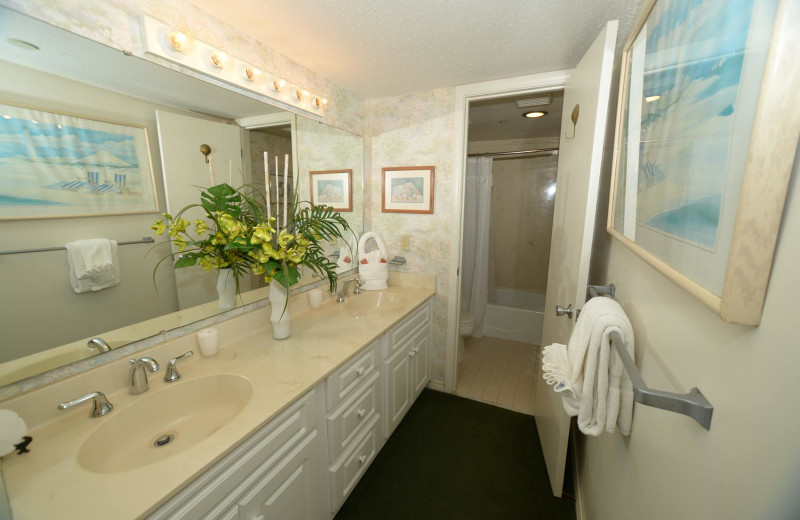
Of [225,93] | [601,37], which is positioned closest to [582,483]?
[601,37]

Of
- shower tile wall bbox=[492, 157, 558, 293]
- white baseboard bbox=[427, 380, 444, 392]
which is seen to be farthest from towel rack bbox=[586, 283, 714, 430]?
shower tile wall bbox=[492, 157, 558, 293]

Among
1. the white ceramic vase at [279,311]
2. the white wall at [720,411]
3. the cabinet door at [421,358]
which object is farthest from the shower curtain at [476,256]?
the white wall at [720,411]

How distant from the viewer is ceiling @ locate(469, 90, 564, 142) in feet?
7.47

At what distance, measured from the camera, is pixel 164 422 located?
1008mm

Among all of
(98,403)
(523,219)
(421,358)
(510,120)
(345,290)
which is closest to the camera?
(98,403)

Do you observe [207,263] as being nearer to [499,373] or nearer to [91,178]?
[91,178]

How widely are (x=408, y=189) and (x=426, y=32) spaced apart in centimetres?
99

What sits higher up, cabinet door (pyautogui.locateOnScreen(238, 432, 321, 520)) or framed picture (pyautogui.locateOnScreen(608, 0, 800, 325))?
framed picture (pyautogui.locateOnScreen(608, 0, 800, 325))

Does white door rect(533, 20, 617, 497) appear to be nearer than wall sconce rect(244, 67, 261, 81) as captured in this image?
Yes

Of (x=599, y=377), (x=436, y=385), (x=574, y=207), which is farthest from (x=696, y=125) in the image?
(x=436, y=385)

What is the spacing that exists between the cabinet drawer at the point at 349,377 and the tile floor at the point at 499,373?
1.20m

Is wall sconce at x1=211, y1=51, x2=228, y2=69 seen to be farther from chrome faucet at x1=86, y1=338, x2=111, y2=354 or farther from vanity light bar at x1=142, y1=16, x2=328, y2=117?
chrome faucet at x1=86, y1=338, x2=111, y2=354

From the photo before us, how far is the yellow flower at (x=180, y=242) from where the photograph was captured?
1.18 meters

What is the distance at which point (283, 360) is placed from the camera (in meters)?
1.21
